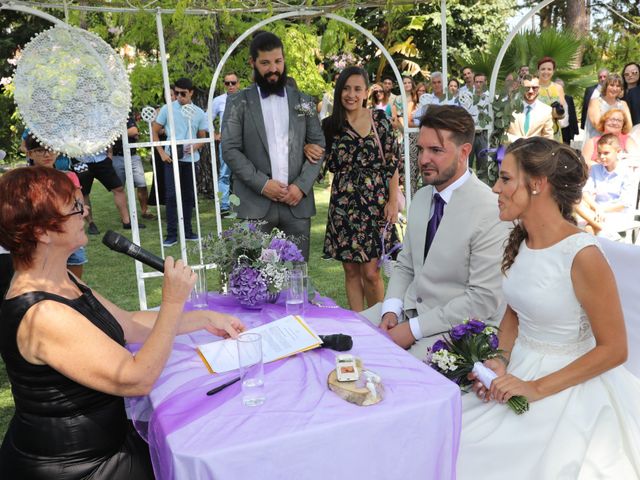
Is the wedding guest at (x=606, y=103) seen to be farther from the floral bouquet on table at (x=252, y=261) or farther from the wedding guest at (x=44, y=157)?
the floral bouquet on table at (x=252, y=261)

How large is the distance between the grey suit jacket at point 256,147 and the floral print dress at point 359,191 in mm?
198

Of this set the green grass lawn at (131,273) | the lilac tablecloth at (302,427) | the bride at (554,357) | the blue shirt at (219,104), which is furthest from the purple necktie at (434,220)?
the blue shirt at (219,104)

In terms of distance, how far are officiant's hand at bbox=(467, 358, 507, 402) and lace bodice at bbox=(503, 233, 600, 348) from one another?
143mm

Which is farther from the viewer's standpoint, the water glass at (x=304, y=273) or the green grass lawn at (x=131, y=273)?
the green grass lawn at (x=131, y=273)

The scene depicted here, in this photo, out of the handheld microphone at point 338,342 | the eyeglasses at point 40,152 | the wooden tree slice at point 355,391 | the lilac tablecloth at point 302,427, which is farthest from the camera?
the eyeglasses at point 40,152

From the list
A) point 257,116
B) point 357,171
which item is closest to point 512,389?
point 357,171

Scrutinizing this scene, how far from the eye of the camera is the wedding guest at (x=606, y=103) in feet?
26.6

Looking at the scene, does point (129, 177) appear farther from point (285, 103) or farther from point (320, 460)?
point (320, 460)

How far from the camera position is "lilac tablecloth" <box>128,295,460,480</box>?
1.52 metres

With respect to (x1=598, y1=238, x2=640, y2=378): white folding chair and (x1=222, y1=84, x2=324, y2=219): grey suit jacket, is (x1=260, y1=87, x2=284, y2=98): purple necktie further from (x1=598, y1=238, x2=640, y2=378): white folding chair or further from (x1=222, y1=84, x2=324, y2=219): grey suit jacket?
(x1=598, y1=238, x2=640, y2=378): white folding chair

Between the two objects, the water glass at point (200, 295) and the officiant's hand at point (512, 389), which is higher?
the water glass at point (200, 295)

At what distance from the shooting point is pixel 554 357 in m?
2.31

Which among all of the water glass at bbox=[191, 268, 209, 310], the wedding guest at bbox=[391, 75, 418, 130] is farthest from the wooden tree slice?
the wedding guest at bbox=[391, 75, 418, 130]

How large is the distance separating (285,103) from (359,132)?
56cm
